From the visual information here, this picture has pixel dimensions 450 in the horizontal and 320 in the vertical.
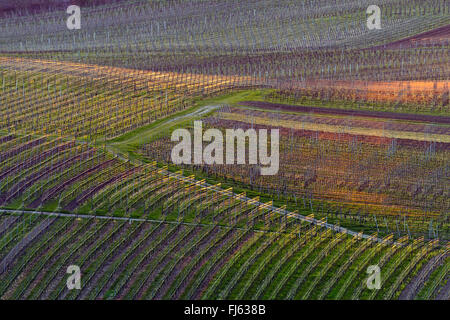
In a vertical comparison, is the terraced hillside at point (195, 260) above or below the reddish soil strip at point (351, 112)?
below

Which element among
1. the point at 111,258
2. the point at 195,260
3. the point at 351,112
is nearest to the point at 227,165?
the point at 195,260

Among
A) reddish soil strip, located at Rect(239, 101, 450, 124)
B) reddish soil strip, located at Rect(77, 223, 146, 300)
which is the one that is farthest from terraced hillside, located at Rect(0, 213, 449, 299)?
reddish soil strip, located at Rect(239, 101, 450, 124)

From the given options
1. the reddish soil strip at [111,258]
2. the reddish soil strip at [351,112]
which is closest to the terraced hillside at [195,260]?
the reddish soil strip at [111,258]

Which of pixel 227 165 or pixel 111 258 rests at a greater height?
pixel 227 165

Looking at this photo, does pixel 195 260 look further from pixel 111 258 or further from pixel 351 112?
pixel 351 112

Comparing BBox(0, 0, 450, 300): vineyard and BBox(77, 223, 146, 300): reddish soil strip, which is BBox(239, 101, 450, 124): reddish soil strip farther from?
BBox(77, 223, 146, 300): reddish soil strip

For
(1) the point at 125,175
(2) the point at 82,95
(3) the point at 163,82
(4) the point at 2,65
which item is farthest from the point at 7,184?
(4) the point at 2,65

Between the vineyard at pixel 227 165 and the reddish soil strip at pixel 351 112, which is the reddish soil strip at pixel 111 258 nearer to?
the vineyard at pixel 227 165

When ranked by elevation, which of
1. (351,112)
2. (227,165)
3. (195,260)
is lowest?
(195,260)
